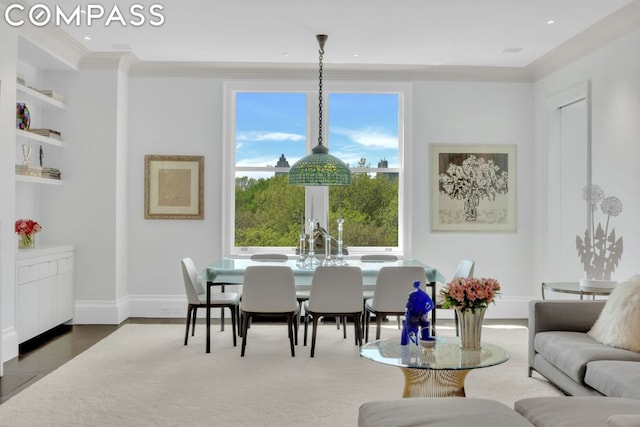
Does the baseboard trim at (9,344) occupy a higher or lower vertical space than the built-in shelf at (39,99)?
lower

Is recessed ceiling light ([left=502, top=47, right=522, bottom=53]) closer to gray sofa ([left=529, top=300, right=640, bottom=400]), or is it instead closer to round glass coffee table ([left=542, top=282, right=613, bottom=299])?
round glass coffee table ([left=542, top=282, right=613, bottom=299])

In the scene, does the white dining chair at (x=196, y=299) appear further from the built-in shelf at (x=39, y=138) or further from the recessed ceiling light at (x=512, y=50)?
the recessed ceiling light at (x=512, y=50)

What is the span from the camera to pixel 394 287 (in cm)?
488

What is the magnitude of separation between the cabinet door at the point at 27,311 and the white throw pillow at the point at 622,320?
14.8ft

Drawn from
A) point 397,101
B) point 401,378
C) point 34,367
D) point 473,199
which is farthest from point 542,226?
point 34,367

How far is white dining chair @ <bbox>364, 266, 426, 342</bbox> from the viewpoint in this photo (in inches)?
191

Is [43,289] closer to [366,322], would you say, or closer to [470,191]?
[366,322]

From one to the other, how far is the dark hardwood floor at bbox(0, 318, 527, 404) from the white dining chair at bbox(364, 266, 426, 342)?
1743mm

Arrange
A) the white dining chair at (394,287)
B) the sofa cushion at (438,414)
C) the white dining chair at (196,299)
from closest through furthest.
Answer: the sofa cushion at (438,414), the white dining chair at (394,287), the white dining chair at (196,299)

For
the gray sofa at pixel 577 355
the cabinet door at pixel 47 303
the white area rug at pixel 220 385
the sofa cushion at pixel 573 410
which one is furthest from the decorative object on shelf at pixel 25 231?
the sofa cushion at pixel 573 410

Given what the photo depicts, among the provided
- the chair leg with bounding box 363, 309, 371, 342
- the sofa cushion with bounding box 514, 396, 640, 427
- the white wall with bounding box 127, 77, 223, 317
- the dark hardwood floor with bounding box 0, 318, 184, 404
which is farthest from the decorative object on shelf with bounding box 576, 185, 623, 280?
the dark hardwood floor with bounding box 0, 318, 184, 404

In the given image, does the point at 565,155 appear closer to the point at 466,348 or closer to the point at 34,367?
the point at 466,348

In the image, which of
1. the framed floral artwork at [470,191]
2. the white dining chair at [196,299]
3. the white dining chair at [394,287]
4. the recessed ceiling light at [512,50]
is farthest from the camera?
the framed floral artwork at [470,191]

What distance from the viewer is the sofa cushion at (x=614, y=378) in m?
2.79
